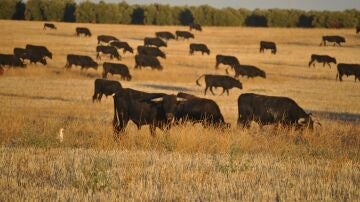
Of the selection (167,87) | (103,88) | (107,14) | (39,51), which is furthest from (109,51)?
(107,14)

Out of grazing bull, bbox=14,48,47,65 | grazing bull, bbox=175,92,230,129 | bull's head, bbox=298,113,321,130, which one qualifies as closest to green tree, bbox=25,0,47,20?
grazing bull, bbox=14,48,47,65

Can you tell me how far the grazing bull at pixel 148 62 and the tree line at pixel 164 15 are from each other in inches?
1818

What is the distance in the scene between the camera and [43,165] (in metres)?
7.97

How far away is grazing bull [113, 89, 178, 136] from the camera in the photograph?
12.9 m

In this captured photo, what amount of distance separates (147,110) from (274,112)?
3.80 metres

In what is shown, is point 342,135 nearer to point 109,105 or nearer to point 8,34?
point 109,105

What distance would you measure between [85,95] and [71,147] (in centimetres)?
1427

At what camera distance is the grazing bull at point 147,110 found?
1295 cm

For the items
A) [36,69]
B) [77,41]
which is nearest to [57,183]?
[36,69]

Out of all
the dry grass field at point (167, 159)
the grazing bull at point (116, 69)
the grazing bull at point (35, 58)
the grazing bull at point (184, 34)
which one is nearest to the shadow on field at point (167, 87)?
the grazing bull at point (116, 69)

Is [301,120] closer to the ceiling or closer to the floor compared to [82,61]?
closer to the ceiling

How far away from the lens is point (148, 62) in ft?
125

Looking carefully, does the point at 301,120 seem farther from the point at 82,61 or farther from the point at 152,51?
the point at 152,51

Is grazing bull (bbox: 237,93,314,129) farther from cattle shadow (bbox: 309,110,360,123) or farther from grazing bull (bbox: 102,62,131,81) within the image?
grazing bull (bbox: 102,62,131,81)
